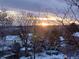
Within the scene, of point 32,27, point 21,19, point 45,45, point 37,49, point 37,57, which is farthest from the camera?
point 21,19

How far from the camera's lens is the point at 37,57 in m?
31.3

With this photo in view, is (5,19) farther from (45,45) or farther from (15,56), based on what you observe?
(15,56)

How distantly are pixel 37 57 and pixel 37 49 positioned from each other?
349cm

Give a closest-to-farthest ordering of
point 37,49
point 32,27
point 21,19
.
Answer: point 37,49, point 32,27, point 21,19

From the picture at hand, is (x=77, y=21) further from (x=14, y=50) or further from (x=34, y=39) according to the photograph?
(x=34, y=39)

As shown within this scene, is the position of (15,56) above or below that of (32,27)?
below

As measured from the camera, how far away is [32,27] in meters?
41.7

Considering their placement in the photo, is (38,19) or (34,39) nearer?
(34,39)

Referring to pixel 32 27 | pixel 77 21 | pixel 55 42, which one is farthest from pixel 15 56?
pixel 77 21

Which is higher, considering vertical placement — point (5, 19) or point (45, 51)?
point (5, 19)

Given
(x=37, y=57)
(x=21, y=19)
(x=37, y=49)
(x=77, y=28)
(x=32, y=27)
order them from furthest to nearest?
(x=21, y=19) → (x=32, y=27) → (x=37, y=49) → (x=37, y=57) → (x=77, y=28)

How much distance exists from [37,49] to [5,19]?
1548 centimetres

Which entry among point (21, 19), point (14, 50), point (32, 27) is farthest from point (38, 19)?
point (14, 50)

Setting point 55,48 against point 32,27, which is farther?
point 32,27
